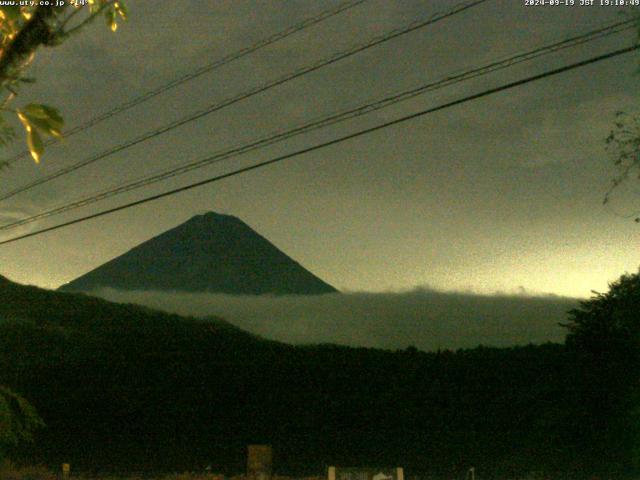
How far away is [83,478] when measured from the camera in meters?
19.0

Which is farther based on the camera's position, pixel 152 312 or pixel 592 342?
pixel 152 312

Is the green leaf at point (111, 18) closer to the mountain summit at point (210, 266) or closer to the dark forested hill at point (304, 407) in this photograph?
the dark forested hill at point (304, 407)

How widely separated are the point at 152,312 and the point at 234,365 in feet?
52.9

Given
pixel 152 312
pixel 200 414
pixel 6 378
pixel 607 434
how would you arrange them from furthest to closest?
pixel 152 312, pixel 6 378, pixel 200 414, pixel 607 434

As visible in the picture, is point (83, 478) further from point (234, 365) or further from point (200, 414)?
point (234, 365)

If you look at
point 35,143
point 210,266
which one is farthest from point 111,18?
point 210,266

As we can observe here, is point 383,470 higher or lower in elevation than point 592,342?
lower

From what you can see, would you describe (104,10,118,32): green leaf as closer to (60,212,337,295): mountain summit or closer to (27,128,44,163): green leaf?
(27,128,44,163): green leaf

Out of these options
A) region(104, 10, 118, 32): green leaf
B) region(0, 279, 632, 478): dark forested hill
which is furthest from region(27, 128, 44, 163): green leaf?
region(0, 279, 632, 478): dark forested hill

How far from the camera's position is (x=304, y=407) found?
63.3 feet

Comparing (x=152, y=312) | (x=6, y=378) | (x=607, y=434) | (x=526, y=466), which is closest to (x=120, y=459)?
(x=6, y=378)

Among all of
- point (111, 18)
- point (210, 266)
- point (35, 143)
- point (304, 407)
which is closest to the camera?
point (35, 143)

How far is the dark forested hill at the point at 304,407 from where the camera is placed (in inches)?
682

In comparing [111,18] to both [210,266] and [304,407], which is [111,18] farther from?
[210,266]
